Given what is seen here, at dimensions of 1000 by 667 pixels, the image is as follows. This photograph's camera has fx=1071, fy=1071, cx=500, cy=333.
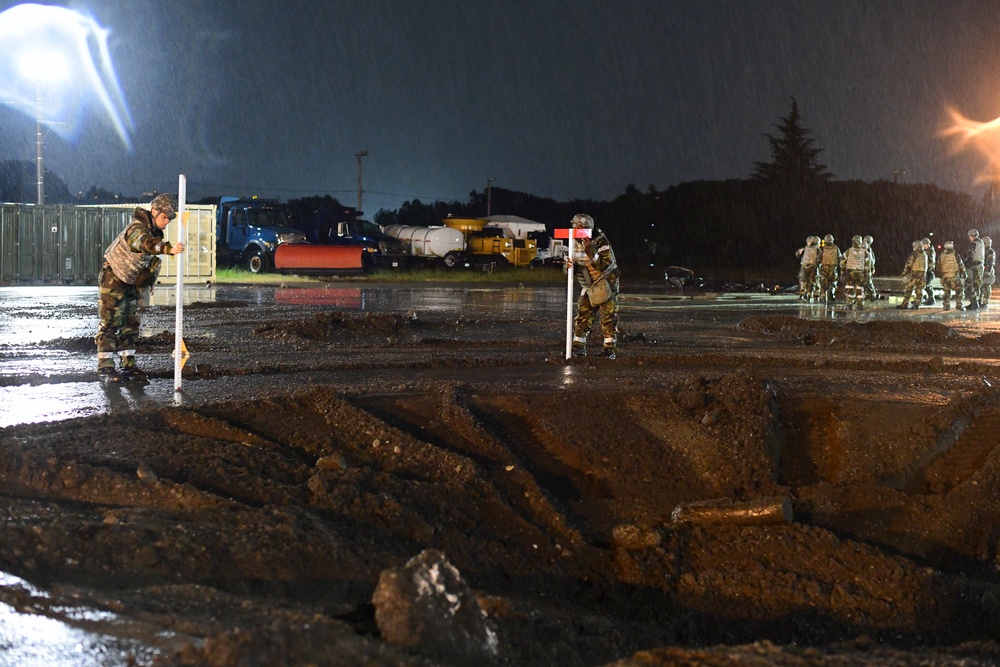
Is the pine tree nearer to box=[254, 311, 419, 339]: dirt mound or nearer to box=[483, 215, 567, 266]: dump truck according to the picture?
box=[483, 215, 567, 266]: dump truck

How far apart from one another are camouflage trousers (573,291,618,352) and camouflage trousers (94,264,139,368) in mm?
5217

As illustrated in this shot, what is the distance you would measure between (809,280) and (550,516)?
2232cm

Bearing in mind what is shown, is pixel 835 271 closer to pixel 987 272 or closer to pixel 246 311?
pixel 987 272

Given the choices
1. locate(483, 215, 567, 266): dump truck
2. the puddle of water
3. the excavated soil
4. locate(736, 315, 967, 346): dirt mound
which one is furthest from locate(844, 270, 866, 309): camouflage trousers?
locate(483, 215, 567, 266): dump truck

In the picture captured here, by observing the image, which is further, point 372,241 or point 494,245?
point 494,245

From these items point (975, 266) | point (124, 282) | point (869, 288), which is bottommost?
point (869, 288)

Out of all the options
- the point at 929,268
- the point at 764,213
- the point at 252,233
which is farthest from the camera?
the point at 764,213

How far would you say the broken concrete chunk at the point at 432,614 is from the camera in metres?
3.94

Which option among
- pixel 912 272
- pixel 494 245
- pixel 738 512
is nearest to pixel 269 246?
pixel 494 245

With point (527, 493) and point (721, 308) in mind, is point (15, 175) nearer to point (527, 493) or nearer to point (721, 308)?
point (721, 308)

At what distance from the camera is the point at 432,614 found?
4.03m

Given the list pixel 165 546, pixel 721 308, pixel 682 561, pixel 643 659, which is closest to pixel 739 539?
pixel 682 561

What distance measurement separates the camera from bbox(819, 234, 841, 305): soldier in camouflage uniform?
1073 inches

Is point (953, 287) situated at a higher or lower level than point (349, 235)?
lower
